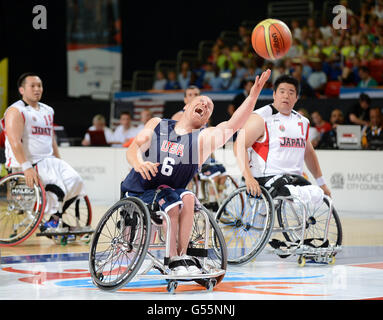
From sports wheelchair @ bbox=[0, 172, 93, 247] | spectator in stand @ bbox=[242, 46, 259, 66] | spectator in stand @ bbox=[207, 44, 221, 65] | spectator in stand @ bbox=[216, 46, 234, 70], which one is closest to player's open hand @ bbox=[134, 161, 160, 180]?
sports wheelchair @ bbox=[0, 172, 93, 247]

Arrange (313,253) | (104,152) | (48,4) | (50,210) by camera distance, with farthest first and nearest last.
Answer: (48,4) → (104,152) → (50,210) → (313,253)

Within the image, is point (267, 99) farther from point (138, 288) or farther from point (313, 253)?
point (138, 288)

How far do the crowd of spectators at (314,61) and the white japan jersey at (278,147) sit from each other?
7254 mm

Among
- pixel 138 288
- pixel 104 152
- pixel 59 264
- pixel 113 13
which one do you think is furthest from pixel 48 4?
pixel 138 288

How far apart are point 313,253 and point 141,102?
33.3ft

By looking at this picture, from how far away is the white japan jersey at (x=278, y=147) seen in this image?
6367mm

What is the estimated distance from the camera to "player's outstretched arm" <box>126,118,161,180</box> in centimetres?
480

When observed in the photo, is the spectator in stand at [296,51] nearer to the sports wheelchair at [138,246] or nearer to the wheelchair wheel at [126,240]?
the sports wheelchair at [138,246]

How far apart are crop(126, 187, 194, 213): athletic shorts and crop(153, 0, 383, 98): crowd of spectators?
8976 millimetres

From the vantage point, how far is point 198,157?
506 cm

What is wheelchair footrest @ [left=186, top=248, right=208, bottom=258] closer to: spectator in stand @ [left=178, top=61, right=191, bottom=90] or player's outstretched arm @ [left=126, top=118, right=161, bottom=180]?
player's outstretched arm @ [left=126, top=118, right=161, bottom=180]

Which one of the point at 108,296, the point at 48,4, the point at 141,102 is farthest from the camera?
the point at 48,4

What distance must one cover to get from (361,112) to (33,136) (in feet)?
21.4

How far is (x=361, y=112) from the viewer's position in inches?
480
